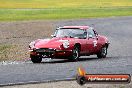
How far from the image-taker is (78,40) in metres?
21.9

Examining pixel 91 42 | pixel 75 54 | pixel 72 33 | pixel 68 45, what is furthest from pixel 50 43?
pixel 91 42

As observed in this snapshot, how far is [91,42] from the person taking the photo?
22.9 metres

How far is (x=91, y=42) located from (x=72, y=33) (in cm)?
96

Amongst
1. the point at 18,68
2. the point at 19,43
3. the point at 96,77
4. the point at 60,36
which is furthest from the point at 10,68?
the point at 19,43

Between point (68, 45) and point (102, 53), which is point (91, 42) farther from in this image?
point (68, 45)

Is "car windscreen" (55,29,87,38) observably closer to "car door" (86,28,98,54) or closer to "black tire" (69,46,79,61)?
"car door" (86,28,98,54)

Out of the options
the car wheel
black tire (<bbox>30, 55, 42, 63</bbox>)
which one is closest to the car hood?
black tire (<bbox>30, 55, 42, 63</bbox>)

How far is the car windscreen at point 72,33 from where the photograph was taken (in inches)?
876

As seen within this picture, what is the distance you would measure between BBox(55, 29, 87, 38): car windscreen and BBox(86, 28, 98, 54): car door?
0.29 metres

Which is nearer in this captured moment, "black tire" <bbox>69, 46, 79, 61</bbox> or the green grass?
"black tire" <bbox>69, 46, 79, 61</bbox>

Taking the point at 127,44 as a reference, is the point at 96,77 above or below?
above

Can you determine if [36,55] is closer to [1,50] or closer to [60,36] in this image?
[60,36]

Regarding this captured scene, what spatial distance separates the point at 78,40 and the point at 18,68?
4.15 metres

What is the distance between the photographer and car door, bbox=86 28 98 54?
22.8 meters
